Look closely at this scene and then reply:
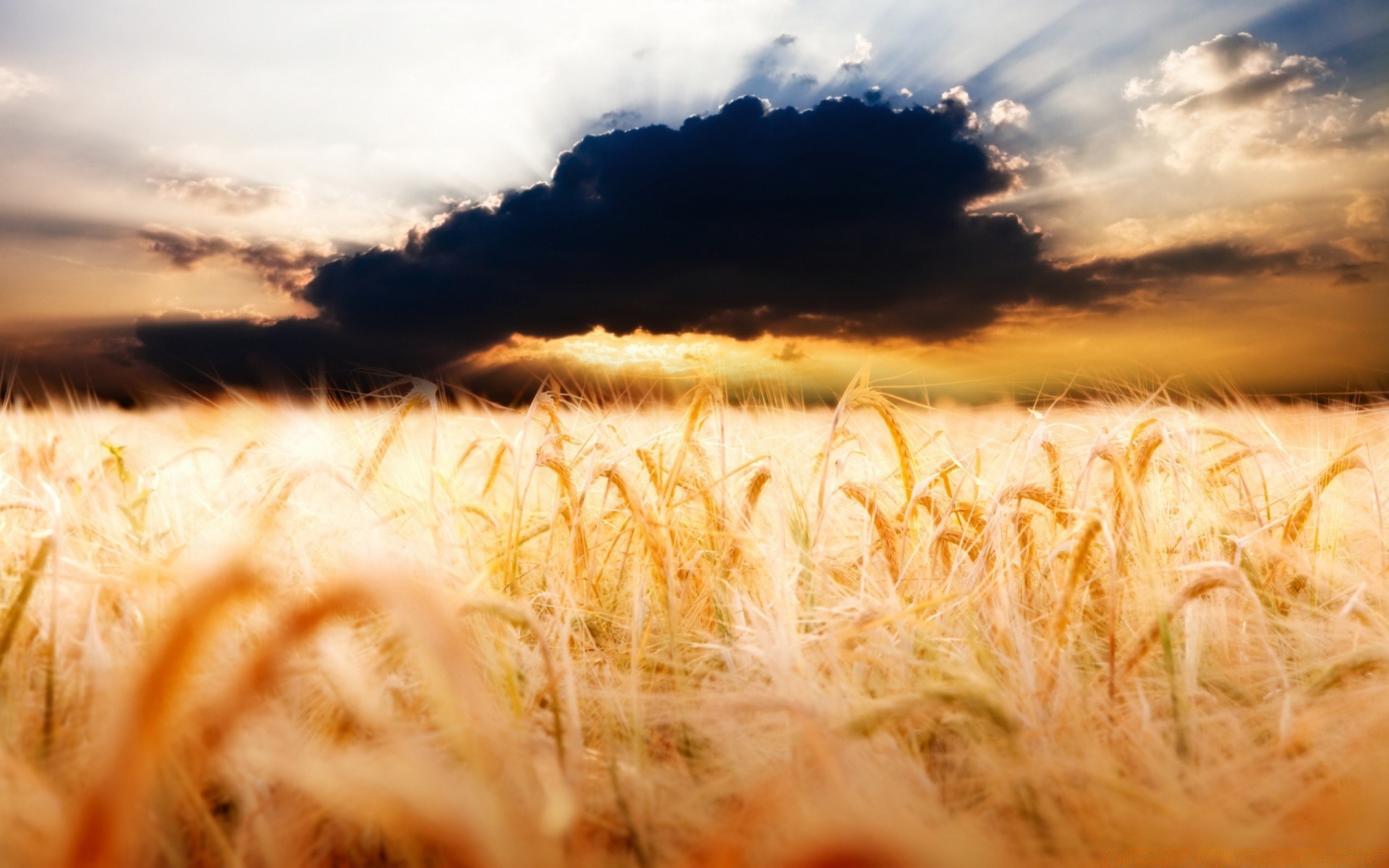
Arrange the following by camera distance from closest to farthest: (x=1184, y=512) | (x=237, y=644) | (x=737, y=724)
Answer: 1. (x=737, y=724)
2. (x=237, y=644)
3. (x=1184, y=512)

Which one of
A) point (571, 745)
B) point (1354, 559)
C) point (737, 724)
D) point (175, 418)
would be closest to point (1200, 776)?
point (737, 724)

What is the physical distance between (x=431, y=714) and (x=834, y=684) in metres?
0.64

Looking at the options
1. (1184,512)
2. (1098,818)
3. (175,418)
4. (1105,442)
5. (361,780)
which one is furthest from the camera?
(175,418)

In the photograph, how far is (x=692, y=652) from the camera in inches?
62.8

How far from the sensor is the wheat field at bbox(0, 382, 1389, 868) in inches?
30.3

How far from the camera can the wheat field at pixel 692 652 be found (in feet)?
2.52

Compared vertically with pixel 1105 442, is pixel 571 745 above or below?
below

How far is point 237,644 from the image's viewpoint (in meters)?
1.36

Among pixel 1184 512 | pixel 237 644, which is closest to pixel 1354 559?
pixel 1184 512

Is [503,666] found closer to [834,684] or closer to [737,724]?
[737,724]

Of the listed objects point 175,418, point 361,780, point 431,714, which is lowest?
point 431,714

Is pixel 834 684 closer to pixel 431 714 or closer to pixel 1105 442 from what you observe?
pixel 431 714

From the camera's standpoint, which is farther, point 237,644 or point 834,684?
point 237,644

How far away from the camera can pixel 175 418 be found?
3500mm
